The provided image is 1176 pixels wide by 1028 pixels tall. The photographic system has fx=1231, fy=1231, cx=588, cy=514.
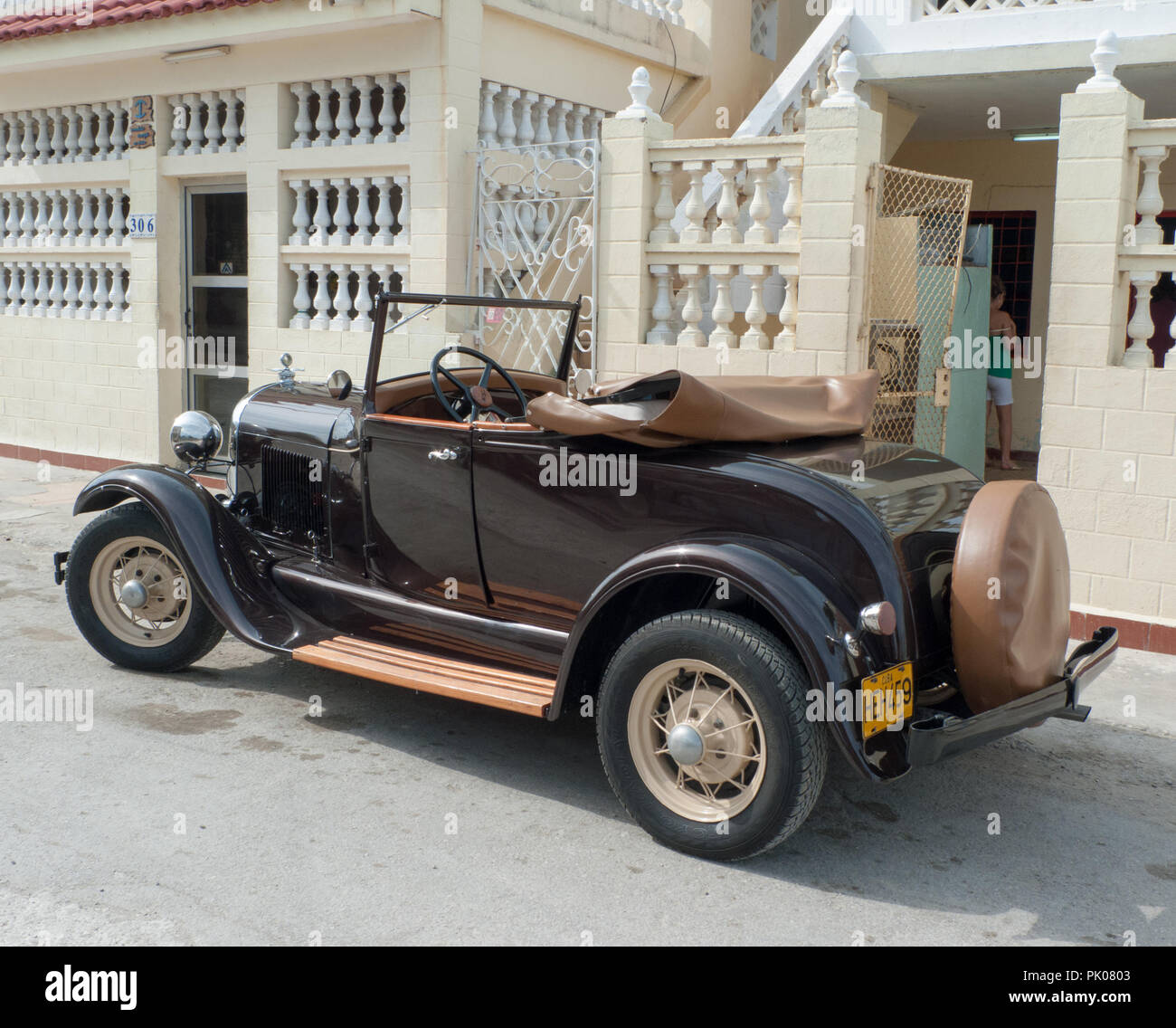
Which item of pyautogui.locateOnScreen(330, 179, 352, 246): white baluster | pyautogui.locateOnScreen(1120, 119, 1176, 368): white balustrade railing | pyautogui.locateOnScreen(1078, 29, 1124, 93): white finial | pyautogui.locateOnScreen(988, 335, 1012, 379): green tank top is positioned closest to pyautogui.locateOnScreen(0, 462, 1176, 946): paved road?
pyautogui.locateOnScreen(1120, 119, 1176, 368): white balustrade railing

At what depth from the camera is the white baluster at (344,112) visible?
8789 millimetres

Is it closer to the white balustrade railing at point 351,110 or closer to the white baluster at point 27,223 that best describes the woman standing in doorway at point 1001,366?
the white balustrade railing at point 351,110

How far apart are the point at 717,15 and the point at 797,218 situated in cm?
444

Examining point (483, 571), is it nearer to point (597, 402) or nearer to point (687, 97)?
point (597, 402)

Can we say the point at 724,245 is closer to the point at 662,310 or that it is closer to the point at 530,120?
the point at 662,310

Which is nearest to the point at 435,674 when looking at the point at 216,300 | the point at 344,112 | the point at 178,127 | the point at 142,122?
the point at 344,112

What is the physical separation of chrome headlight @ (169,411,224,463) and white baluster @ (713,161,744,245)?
324 centimetres

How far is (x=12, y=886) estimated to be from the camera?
339cm

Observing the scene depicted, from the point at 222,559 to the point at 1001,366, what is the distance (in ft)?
25.6

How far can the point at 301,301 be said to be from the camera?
9258 millimetres

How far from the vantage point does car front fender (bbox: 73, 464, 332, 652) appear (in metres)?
4.81

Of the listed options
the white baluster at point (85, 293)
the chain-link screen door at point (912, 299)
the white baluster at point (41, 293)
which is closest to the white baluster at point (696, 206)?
the chain-link screen door at point (912, 299)

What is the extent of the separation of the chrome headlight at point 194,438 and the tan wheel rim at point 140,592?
24.1 inches
